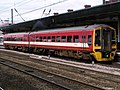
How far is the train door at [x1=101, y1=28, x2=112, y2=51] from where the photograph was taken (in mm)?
21811

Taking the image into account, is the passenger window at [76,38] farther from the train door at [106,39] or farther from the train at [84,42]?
the train door at [106,39]

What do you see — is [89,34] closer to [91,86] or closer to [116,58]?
[116,58]

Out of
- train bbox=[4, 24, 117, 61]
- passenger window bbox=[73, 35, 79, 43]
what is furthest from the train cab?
passenger window bbox=[73, 35, 79, 43]

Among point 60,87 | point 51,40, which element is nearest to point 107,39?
point 51,40

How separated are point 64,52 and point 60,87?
14098 millimetres

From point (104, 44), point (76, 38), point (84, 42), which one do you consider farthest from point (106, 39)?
point (76, 38)

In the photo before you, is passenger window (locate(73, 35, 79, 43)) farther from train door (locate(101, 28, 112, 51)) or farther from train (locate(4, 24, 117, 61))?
train door (locate(101, 28, 112, 51))

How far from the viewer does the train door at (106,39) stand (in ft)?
71.6

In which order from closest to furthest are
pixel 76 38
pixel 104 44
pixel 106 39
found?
pixel 104 44 → pixel 106 39 → pixel 76 38

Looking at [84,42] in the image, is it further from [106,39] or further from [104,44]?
[106,39]

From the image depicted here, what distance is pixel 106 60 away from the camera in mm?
22000

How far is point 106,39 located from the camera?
877 inches

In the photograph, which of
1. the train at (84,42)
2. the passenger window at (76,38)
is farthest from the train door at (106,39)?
the passenger window at (76,38)

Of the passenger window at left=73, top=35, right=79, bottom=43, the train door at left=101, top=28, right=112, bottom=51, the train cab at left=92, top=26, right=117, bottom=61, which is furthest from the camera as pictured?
the passenger window at left=73, top=35, right=79, bottom=43
